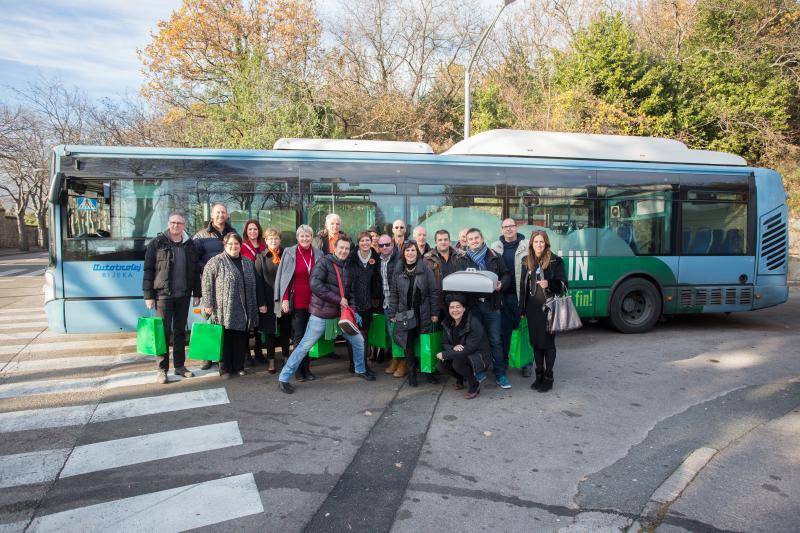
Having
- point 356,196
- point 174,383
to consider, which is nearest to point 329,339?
point 174,383

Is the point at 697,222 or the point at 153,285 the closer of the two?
the point at 153,285

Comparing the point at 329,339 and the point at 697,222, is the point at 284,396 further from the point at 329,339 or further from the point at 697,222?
the point at 697,222

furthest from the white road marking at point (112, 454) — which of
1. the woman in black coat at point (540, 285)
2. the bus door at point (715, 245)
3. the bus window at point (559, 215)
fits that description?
the bus door at point (715, 245)

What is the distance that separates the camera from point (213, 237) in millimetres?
6684

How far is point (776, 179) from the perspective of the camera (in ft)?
32.1

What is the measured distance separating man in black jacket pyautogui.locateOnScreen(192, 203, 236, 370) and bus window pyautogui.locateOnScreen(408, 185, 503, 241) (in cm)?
298

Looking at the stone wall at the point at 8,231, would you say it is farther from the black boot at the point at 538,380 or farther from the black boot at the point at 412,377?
the black boot at the point at 538,380

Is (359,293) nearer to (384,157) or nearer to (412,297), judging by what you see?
(412,297)

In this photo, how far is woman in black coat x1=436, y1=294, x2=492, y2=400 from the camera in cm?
565

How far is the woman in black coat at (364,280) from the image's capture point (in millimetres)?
6398

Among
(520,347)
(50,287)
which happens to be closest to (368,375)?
(520,347)

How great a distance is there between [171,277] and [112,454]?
2298 millimetres

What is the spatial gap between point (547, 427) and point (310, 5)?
2672 centimetres

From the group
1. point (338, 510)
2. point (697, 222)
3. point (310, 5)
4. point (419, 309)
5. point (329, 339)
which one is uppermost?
point (310, 5)
